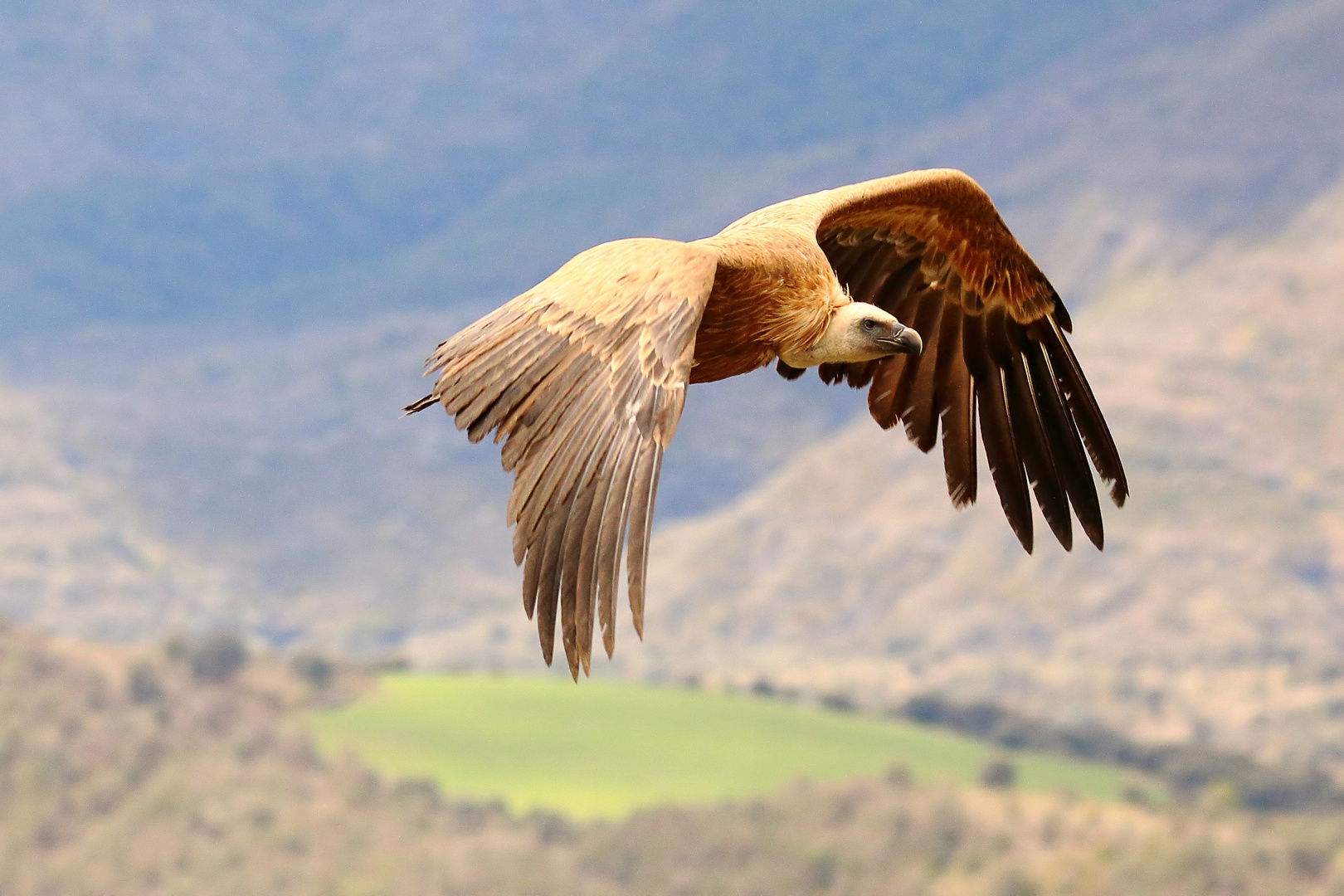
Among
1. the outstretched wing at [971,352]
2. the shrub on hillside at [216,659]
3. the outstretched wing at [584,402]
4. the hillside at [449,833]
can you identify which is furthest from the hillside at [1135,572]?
the outstretched wing at [584,402]

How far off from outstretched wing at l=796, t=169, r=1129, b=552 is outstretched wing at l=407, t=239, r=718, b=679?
370 cm

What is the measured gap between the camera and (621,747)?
120 m

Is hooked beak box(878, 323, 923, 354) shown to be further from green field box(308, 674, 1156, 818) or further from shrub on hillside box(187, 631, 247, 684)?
shrub on hillside box(187, 631, 247, 684)

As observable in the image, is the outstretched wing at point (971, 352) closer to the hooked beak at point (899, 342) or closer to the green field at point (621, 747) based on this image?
the hooked beak at point (899, 342)

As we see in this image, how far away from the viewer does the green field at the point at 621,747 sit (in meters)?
112

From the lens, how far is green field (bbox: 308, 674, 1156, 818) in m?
112

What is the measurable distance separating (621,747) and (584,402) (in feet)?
369

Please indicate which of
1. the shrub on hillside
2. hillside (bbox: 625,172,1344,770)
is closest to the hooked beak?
the shrub on hillside

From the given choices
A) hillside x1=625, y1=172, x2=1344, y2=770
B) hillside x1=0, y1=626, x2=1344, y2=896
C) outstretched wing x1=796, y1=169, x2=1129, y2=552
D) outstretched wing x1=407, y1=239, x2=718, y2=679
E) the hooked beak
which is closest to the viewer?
outstretched wing x1=407, y1=239, x2=718, y2=679

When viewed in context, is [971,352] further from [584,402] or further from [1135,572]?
[1135,572]

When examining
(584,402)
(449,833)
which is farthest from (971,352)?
(449,833)

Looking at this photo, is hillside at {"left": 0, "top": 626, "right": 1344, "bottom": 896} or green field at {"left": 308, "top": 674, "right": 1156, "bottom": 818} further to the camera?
green field at {"left": 308, "top": 674, "right": 1156, "bottom": 818}

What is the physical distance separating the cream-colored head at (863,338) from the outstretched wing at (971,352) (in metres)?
2.20

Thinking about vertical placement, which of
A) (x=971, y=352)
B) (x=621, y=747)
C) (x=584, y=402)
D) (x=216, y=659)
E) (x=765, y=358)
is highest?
(x=216, y=659)
